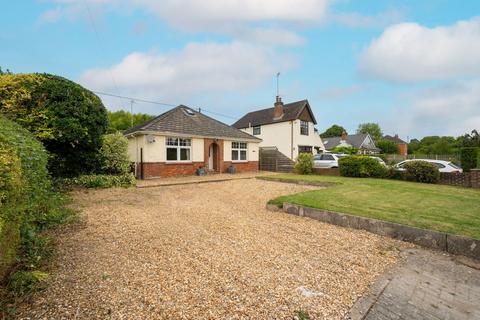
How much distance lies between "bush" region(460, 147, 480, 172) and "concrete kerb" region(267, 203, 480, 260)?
12.1m

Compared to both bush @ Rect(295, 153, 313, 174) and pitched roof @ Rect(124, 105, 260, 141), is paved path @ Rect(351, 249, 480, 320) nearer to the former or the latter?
bush @ Rect(295, 153, 313, 174)

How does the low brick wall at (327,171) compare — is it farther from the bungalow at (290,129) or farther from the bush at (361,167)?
the bungalow at (290,129)

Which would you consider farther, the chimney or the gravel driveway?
the chimney

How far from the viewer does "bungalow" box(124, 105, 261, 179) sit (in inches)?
562

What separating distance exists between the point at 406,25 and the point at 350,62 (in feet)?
13.3

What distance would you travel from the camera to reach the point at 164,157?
1477cm

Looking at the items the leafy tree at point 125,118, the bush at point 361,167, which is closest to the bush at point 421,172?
the bush at point 361,167

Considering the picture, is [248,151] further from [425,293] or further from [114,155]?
[425,293]

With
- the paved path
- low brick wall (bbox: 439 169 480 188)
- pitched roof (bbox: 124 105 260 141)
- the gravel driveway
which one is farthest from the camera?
pitched roof (bbox: 124 105 260 141)

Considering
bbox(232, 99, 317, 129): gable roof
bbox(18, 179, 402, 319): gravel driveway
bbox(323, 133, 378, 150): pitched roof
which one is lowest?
bbox(18, 179, 402, 319): gravel driveway

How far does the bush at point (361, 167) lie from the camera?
13.9 meters

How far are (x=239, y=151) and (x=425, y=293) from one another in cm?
1679

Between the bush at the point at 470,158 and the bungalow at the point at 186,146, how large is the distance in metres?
13.3

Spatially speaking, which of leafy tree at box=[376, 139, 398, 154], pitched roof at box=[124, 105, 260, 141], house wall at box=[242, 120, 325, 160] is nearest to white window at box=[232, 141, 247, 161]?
pitched roof at box=[124, 105, 260, 141]
